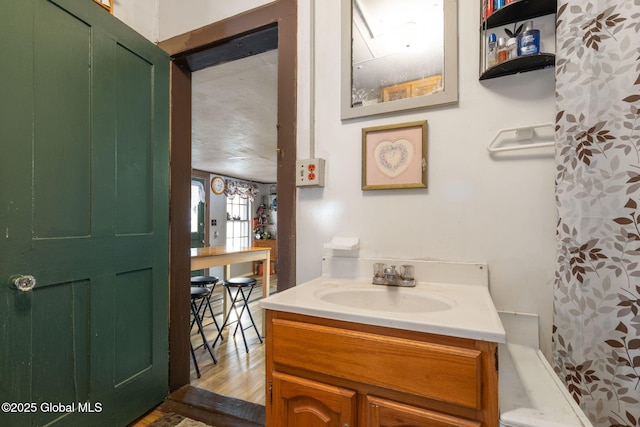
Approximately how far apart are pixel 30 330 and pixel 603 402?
188 cm

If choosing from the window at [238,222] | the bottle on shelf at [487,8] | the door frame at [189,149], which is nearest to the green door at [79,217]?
the door frame at [189,149]

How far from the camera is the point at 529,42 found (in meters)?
1.00

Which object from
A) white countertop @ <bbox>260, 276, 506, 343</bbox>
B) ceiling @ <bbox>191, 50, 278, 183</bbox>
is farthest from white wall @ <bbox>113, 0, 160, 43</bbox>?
white countertop @ <bbox>260, 276, 506, 343</bbox>

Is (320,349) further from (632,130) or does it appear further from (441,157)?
(632,130)

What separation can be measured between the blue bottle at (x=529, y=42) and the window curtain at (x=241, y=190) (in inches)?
245

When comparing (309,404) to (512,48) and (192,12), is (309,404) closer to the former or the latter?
(512,48)

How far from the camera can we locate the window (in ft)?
23.0

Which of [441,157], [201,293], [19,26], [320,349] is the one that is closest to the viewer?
[320,349]

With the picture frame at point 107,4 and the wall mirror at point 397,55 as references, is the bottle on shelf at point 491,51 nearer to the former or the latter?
the wall mirror at point 397,55

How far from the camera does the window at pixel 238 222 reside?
7004 millimetres

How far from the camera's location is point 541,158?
1.05 m

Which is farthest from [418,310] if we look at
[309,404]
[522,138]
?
[522,138]

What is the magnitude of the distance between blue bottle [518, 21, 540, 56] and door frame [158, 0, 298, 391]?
0.92 meters

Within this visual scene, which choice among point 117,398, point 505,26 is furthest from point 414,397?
point 117,398
